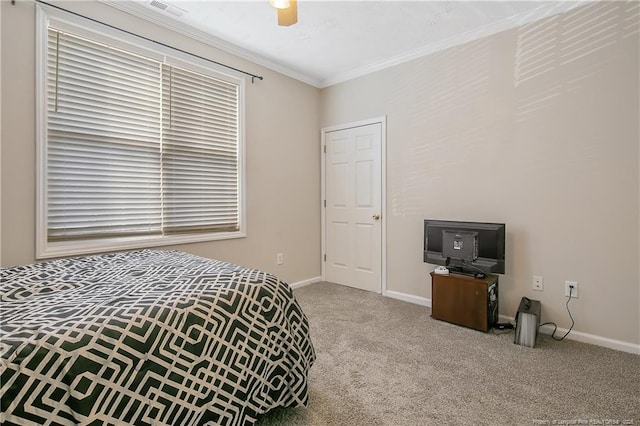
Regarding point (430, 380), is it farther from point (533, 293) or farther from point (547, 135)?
point (547, 135)

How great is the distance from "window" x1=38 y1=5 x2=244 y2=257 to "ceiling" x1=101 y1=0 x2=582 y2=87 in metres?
0.32

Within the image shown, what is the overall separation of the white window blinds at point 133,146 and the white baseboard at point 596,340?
9.50ft

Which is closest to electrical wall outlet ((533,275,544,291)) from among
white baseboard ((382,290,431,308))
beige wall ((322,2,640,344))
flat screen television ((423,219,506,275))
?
beige wall ((322,2,640,344))

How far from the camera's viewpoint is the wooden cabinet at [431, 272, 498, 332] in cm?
258

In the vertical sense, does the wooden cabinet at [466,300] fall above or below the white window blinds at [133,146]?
below

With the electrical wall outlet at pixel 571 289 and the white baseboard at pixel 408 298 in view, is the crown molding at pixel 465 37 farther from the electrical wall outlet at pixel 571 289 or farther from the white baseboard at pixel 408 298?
the white baseboard at pixel 408 298

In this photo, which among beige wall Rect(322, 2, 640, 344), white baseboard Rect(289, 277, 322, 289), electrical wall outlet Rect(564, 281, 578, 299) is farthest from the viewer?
white baseboard Rect(289, 277, 322, 289)

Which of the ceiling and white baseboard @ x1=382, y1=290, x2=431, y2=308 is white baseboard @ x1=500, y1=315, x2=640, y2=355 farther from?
the ceiling

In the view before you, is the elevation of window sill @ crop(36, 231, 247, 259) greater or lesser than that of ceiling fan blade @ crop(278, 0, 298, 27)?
lesser

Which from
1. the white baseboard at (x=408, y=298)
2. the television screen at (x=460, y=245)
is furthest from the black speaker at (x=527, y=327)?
the white baseboard at (x=408, y=298)

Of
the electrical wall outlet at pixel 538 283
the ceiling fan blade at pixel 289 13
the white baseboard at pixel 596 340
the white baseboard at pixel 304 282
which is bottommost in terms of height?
the white baseboard at pixel 596 340

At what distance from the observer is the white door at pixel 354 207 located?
3.66m

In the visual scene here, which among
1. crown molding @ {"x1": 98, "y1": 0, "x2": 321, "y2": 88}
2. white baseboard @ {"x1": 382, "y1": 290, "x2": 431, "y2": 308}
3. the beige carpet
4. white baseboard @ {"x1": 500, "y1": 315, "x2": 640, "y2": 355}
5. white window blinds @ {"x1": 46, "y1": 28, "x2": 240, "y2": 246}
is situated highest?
crown molding @ {"x1": 98, "y1": 0, "x2": 321, "y2": 88}

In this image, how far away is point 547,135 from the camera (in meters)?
2.56
